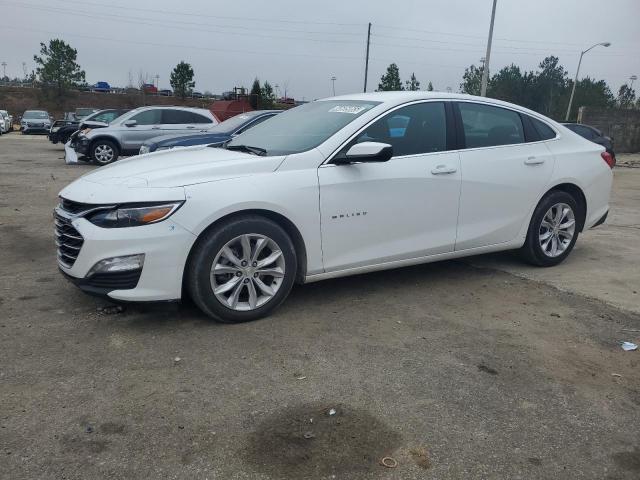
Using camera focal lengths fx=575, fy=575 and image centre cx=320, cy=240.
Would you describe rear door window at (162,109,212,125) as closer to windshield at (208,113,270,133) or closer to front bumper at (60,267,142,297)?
windshield at (208,113,270,133)

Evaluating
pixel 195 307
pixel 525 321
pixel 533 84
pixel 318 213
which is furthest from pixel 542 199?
pixel 533 84

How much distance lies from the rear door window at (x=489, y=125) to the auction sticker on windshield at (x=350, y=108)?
3.12 feet

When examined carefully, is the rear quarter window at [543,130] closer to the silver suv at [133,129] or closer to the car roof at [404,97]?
the car roof at [404,97]

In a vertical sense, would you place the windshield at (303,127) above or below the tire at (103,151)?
above

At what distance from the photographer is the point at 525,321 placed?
4.32m

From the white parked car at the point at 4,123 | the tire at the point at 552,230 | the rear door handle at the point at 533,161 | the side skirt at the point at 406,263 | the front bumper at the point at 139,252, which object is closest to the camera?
the front bumper at the point at 139,252

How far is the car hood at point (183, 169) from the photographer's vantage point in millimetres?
3936

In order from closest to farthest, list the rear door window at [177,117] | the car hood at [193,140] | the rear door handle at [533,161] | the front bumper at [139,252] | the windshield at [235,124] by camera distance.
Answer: the front bumper at [139,252], the rear door handle at [533,161], the car hood at [193,140], the windshield at [235,124], the rear door window at [177,117]

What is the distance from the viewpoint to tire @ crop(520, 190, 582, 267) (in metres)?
5.57

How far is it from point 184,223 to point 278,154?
996 millimetres

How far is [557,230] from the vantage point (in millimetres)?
5746

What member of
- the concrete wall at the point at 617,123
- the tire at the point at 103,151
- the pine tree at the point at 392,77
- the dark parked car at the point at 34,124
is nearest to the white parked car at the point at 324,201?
the tire at the point at 103,151

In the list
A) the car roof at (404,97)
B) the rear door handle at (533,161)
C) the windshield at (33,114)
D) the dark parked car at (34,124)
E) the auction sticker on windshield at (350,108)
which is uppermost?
the car roof at (404,97)

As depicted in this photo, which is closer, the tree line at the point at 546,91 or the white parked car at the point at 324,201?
the white parked car at the point at 324,201
